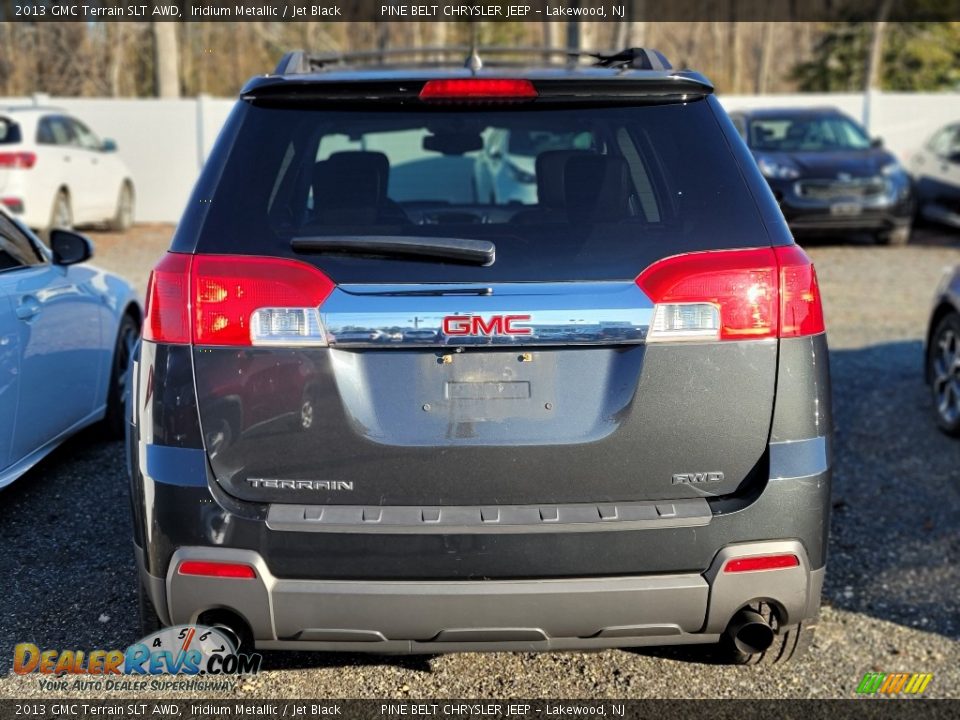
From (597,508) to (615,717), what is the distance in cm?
83

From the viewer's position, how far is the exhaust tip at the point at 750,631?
291 centimetres

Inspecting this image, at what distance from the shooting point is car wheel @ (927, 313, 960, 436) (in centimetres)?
619

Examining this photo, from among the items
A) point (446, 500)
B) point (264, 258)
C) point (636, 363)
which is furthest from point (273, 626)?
point (636, 363)

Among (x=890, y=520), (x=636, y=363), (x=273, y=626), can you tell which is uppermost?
(x=636, y=363)

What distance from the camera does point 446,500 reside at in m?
2.78

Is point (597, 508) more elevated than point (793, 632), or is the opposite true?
point (597, 508)

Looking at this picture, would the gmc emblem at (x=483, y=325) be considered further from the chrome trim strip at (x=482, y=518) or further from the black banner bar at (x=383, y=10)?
the black banner bar at (x=383, y=10)

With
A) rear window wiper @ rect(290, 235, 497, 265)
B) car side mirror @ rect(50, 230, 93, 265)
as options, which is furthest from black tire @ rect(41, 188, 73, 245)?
rear window wiper @ rect(290, 235, 497, 265)

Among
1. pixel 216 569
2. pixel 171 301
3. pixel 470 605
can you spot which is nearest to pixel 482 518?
pixel 470 605

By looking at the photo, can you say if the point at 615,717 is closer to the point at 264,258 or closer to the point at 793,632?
the point at 793,632

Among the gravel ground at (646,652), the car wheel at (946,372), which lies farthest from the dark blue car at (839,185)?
the gravel ground at (646,652)

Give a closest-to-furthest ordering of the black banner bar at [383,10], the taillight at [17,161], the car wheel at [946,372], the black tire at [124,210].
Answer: the car wheel at [946,372] < the taillight at [17,161] < the black tire at [124,210] < the black banner bar at [383,10]

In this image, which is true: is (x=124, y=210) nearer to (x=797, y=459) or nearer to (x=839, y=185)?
(x=839, y=185)

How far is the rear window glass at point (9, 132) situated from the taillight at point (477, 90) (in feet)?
39.5
